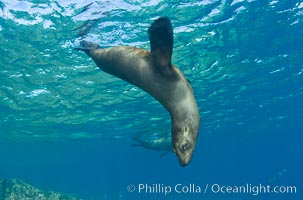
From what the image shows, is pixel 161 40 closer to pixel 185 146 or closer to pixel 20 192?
pixel 185 146

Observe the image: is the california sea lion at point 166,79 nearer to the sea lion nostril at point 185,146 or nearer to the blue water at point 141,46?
the sea lion nostril at point 185,146

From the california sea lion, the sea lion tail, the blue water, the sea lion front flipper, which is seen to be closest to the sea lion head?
the california sea lion

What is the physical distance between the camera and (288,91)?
2808cm

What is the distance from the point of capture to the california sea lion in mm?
3867

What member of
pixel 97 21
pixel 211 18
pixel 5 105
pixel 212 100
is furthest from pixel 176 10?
pixel 5 105

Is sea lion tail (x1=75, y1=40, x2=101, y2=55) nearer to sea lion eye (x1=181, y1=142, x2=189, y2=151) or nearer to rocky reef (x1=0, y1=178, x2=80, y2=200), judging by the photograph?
sea lion eye (x1=181, y1=142, x2=189, y2=151)

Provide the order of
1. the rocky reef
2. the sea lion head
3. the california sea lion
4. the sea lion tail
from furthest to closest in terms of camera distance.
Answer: the rocky reef → the sea lion tail → the california sea lion → the sea lion head

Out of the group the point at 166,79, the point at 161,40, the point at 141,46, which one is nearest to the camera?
the point at 161,40

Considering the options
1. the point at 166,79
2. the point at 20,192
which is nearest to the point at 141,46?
the point at 20,192

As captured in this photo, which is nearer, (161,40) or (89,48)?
(161,40)

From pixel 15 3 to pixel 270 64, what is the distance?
593 inches

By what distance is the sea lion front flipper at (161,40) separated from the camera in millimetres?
3908

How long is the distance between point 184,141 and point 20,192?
989 centimetres

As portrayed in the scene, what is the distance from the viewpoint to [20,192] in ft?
38.4
